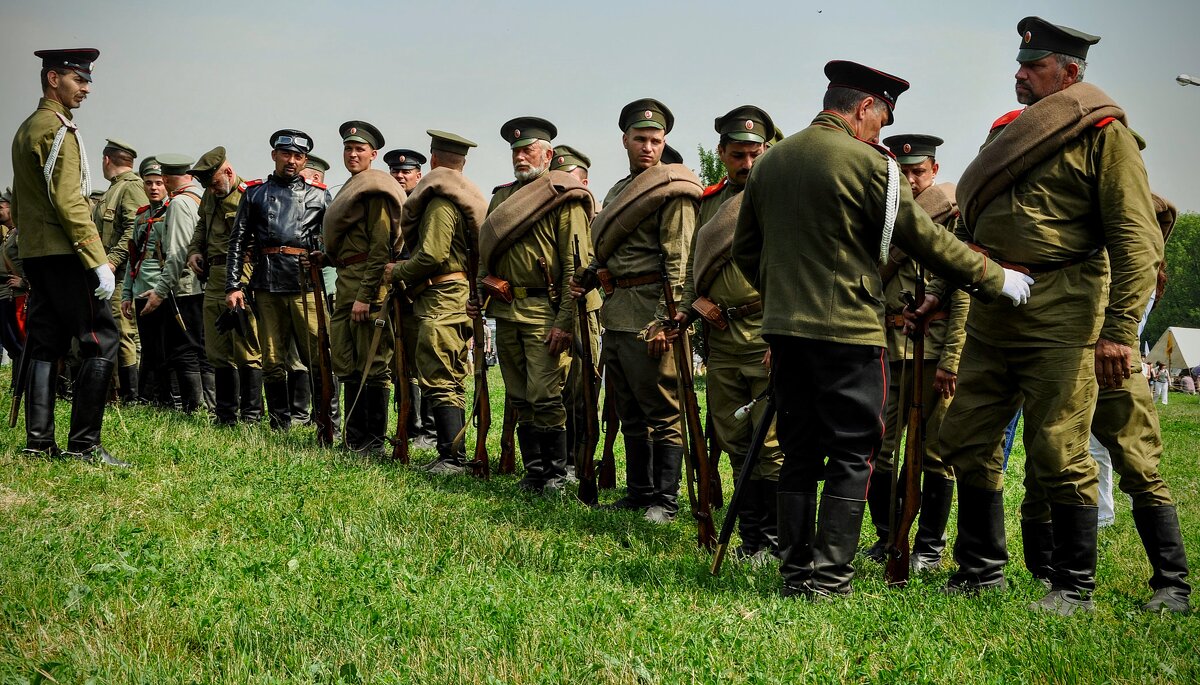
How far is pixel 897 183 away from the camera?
4520 millimetres

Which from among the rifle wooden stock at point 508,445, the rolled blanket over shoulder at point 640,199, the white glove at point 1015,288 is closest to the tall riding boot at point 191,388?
the rifle wooden stock at point 508,445

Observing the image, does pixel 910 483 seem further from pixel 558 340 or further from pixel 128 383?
pixel 128 383

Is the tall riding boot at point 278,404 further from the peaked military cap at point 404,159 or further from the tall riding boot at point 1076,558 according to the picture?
the tall riding boot at point 1076,558

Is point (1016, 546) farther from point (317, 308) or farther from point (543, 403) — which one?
point (317, 308)

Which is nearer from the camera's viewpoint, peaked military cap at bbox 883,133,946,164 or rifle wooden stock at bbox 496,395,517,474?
peaked military cap at bbox 883,133,946,164

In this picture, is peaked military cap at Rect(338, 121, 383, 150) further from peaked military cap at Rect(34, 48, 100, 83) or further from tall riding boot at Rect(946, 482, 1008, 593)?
tall riding boot at Rect(946, 482, 1008, 593)

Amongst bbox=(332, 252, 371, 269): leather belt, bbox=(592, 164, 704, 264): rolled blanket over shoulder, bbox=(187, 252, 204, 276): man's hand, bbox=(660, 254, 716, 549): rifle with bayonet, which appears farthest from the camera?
bbox=(187, 252, 204, 276): man's hand

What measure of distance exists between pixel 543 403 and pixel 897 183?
391 centimetres

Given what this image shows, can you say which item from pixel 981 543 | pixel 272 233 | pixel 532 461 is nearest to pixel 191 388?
pixel 272 233

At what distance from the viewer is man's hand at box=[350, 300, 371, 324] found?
342 inches

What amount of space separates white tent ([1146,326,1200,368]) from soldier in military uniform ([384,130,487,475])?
55.4 m

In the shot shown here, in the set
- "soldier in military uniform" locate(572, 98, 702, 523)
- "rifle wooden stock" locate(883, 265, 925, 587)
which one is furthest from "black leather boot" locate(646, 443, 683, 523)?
"rifle wooden stock" locate(883, 265, 925, 587)

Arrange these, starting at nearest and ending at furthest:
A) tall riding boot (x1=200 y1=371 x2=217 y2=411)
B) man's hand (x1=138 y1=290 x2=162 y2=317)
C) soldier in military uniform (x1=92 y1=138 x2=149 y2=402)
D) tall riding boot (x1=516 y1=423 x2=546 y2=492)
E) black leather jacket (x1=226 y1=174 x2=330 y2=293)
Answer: tall riding boot (x1=516 y1=423 x2=546 y2=492)
black leather jacket (x1=226 y1=174 x2=330 y2=293)
man's hand (x1=138 y1=290 x2=162 y2=317)
soldier in military uniform (x1=92 y1=138 x2=149 y2=402)
tall riding boot (x1=200 y1=371 x2=217 y2=411)

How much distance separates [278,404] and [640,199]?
4840 millimetres
